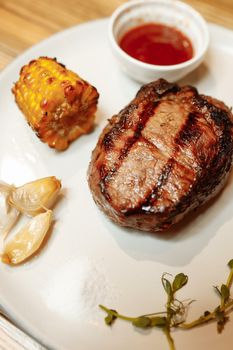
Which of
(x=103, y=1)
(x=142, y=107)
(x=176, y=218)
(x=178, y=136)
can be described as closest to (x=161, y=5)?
(x=103, y=1)

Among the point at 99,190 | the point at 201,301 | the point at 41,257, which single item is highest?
the point at 99,190

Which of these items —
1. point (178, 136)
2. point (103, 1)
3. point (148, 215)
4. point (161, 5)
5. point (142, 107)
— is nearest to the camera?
point (148, 215)

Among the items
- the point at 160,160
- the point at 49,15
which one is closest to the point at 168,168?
the point at 160,160

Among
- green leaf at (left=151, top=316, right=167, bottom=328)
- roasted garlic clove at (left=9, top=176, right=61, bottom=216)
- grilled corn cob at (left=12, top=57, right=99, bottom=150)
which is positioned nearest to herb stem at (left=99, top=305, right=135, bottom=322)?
green leaf at (left=151, top=316, right=167, bottom=328)

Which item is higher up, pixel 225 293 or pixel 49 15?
pixel 49 15

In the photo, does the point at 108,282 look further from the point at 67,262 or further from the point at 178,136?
the point at 178,136

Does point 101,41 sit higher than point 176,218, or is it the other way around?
point 101,41

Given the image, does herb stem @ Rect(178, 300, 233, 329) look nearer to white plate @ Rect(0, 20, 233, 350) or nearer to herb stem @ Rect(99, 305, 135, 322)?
white plate @ Rect(0, 20, 233, 350)

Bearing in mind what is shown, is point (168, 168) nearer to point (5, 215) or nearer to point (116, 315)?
point (116, 315)
